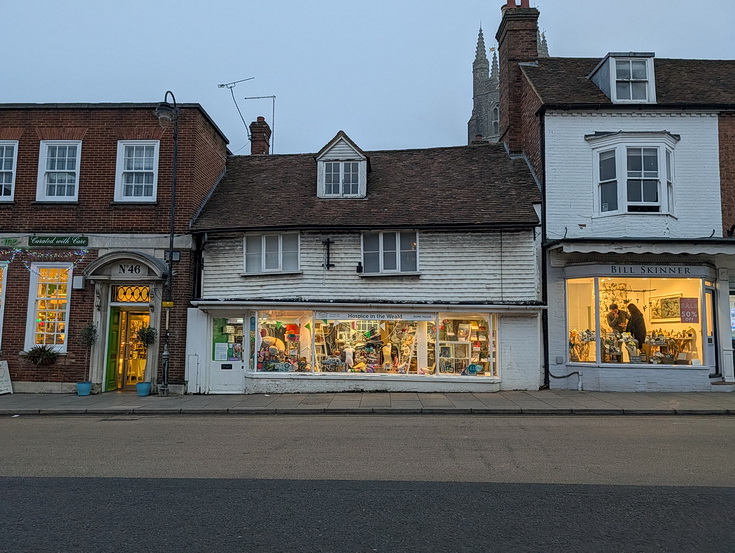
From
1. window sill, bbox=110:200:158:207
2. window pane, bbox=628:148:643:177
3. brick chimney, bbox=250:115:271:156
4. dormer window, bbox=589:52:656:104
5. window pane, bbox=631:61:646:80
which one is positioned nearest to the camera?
window pane, bbox=628:148:643:177

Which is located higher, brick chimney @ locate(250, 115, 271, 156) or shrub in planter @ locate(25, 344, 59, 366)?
brick chimney @ locate(250, 115, 271, 156)

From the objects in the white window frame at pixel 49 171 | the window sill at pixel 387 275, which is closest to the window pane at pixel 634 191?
the window sill at pixel 387 275

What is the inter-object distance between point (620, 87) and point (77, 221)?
1636cm

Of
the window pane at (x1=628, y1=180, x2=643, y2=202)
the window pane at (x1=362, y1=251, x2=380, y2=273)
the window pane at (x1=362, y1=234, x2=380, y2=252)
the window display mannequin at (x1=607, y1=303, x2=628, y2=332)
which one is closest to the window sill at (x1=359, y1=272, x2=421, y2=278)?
the window pane at (x1=362, y1=251, x2=380, y2=273)

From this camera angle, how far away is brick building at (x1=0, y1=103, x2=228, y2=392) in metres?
15.4

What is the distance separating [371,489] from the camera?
6.11 metres

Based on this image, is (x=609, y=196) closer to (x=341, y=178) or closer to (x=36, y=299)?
→ (x=341, y=178)

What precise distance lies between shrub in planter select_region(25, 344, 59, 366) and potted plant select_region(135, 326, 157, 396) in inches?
95.7

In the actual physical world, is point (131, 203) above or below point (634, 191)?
below

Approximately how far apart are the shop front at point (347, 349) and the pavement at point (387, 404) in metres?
0.48

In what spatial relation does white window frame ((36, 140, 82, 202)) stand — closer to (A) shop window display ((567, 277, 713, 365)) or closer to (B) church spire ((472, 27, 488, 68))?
(A) shop window display ((567, 277, 713, 365))

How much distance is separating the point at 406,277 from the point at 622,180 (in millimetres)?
6485

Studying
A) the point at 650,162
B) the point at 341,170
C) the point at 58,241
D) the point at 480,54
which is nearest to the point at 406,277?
the point at 341,170

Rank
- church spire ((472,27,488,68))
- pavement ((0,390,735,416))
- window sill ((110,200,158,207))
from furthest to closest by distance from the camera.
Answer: church spire ((472,27,488,68)) < window sill ((110,200,158,207)) < pavement ((0,390,735,416))
